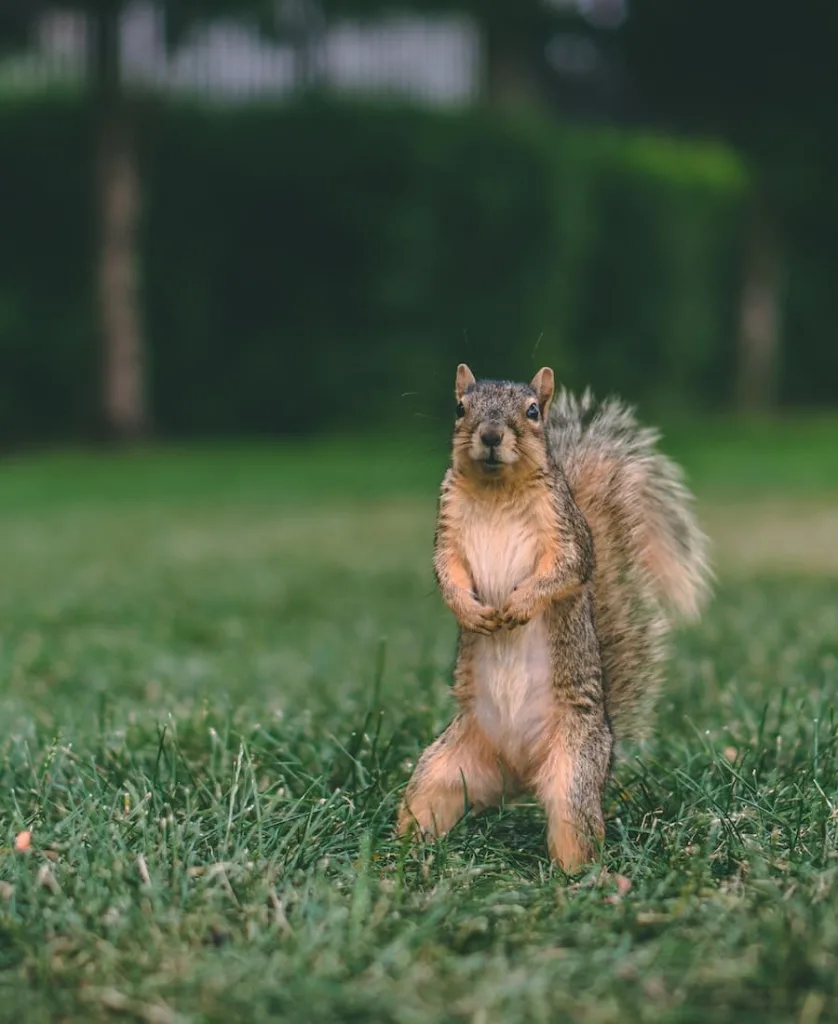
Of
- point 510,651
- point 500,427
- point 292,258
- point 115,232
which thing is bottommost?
point 510,651

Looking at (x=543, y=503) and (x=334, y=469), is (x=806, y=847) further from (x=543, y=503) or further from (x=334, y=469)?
(x=334, y=469)

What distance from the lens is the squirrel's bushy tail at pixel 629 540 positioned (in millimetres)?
2488

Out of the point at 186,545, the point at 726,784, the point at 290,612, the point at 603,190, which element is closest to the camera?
the point at 726,784

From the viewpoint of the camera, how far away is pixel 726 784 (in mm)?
2434

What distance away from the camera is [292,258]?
14672mm

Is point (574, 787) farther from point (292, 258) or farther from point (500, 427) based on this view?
point (292, 258)

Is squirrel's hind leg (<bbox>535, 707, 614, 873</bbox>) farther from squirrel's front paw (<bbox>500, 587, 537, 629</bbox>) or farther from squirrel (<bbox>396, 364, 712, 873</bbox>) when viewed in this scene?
squirrel's front paw (<bbox>500, 587, 537, 629</bbox>)

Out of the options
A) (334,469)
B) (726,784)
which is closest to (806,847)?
(726,784)

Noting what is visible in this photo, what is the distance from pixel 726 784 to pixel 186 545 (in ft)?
19.2

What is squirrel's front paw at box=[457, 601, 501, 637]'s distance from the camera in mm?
2154

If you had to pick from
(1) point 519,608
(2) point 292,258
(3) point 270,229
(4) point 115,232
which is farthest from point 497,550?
(3) point 270,229

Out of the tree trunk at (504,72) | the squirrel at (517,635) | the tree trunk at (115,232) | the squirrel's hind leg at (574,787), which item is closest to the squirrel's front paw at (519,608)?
the squirrel at (517,635)

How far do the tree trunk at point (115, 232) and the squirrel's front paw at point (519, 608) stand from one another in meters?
11.9

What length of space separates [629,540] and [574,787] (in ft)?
1.63
